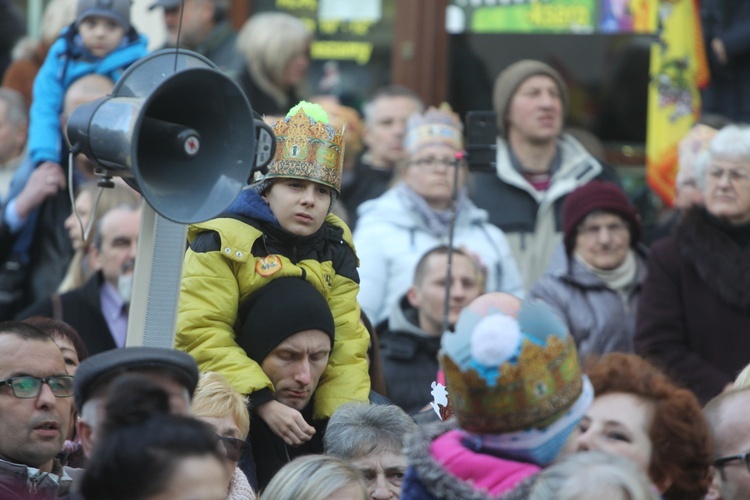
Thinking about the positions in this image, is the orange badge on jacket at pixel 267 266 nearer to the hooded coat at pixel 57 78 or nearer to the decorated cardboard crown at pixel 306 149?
the decorated cardboard crown at pixel 306 149

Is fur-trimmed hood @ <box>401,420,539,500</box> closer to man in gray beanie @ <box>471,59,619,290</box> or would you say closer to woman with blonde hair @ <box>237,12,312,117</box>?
man in gray beanie @ <box>471,59,619,290</box>

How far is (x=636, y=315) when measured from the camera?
279 inches

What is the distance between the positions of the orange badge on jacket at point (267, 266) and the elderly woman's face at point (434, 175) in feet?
10.1

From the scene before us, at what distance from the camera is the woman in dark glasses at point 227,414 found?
4.57 m

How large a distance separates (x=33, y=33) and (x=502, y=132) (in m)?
5.08

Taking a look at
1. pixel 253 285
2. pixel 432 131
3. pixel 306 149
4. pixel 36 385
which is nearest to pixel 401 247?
pixel 432 131

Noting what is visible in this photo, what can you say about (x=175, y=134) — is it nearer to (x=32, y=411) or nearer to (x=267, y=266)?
(x=267, y=266)

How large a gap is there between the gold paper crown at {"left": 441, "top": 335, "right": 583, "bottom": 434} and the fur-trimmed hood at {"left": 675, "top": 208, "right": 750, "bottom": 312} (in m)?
3.57

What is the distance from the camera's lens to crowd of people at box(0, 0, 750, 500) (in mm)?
3408

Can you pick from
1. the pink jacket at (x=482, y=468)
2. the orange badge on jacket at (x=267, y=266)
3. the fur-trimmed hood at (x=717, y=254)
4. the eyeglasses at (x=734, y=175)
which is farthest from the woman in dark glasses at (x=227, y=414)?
the eyeglasses at (x=734, y=175)

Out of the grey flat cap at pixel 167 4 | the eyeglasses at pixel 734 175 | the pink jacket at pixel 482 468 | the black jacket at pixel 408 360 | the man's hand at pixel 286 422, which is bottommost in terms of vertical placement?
the black jacket at pixel 408 360

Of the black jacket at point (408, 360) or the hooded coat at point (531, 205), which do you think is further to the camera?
the hooded coat at point (531, 205)

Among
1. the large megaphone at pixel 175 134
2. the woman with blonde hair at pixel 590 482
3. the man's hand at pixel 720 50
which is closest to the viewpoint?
the woman with blonde hair at pixel 590 482

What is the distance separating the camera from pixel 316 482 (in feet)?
13.5
